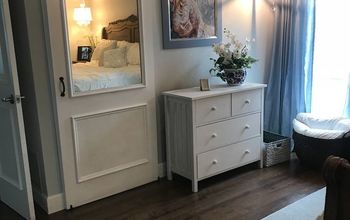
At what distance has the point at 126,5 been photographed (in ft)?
9.94

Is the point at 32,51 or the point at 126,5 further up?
the point at 126,5

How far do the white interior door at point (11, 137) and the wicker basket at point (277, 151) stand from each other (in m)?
2.23

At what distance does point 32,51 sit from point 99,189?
1.25 m

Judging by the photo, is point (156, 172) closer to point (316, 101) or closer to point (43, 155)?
point (43, 155)

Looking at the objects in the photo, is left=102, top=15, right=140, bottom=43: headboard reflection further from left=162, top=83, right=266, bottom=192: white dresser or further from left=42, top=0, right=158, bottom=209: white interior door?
left=162, top=83, right=266, bottom=192: white dresser

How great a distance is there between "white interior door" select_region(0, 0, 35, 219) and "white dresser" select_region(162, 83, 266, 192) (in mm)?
1253

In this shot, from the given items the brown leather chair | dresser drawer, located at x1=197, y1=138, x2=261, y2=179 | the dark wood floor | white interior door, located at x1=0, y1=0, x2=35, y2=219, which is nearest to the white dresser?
dresser drawer, located at x1=197, y1=138, x2=261, y2=179

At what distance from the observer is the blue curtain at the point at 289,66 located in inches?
148

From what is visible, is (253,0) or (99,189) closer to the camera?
(99,189)

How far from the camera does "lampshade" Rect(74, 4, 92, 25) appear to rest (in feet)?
9.08

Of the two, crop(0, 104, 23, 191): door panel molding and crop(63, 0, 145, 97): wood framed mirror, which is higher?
crop(63, 0, 145, 97): wood framed mirror

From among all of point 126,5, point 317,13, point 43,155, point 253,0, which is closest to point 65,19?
point 126,5

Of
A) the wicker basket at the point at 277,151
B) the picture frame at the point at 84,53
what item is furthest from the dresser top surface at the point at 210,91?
the picture frame at the point at 84,53

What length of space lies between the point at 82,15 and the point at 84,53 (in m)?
0.29
